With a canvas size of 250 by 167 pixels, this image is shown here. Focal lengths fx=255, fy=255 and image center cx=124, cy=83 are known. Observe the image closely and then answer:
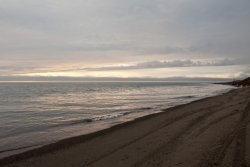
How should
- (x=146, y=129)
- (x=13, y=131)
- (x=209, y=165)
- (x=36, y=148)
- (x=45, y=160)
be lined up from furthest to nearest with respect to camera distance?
1. (x=13, y=131)
2. (x=146, y=129)
3. (x=36, y=148)
4. (x=45, y=160)
5. (x=209, y=165)

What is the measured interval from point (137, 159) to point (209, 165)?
84.0 inches

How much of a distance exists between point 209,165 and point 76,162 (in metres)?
3.97

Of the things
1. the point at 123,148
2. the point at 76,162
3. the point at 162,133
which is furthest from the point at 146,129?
the point at 76,162

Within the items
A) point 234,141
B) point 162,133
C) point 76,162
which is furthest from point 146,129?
point 76,162

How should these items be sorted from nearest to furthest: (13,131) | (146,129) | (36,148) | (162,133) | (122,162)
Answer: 1. (122,162)
2. (36,148)
3. (162,133)
4. (146,129)
5. (13,131)

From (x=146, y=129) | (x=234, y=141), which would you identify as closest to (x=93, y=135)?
(x=146, y=129)

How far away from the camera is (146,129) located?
1317 centimetres

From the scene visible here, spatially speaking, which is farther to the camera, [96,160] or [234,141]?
[234,141]

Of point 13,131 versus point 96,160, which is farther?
point 13,131

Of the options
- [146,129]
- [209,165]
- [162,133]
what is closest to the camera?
[209,165]

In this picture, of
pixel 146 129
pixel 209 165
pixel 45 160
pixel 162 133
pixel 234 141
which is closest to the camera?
pixel 209 165

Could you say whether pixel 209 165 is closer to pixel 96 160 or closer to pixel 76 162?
pixel 96 160

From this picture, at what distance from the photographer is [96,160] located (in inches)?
318

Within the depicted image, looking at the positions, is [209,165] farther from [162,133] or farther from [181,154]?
[162,133]
